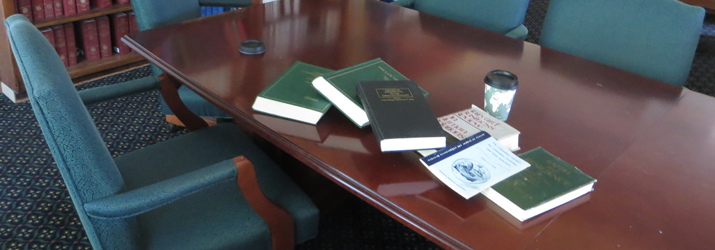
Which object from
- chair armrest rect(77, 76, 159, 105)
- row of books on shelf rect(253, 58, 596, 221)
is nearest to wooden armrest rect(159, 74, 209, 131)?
chair armrest rect(77, 76, 159, 105)

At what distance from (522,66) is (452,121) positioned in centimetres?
50

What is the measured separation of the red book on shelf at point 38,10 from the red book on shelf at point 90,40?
0.21m

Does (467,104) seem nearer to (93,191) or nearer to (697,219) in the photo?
(697,219)

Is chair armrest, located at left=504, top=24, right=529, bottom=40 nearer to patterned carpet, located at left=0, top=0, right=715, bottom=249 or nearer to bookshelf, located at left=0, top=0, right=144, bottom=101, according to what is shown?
patterned carpet, located at left=0, top=0, right=715, bottom=249

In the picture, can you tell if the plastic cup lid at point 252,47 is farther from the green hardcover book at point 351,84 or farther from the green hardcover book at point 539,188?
the green hardcover book at point 539,188

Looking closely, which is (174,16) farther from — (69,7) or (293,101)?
(69,7)

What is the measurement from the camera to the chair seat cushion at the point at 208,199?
1118 millimetres

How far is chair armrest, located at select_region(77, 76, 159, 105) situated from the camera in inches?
51.8

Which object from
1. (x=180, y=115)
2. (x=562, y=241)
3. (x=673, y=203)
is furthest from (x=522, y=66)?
(x=180, y=115)

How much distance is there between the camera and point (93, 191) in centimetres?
91

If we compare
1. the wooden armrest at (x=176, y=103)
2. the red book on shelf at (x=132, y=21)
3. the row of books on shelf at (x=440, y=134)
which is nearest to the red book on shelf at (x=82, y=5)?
the red book on shelf at (x=132, y=21)

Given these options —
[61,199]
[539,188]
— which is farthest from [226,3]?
[539,188]

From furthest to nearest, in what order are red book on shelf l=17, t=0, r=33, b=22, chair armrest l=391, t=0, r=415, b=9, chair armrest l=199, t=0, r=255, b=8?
red book on shelf l=17, t=0, r=33, b=22 → chair armrest l=391, t=0, r=415, b=9 → chair armrest l=199, t=0, r=255, b=8

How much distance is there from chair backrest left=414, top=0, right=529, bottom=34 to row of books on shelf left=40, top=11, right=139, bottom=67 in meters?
1.71
